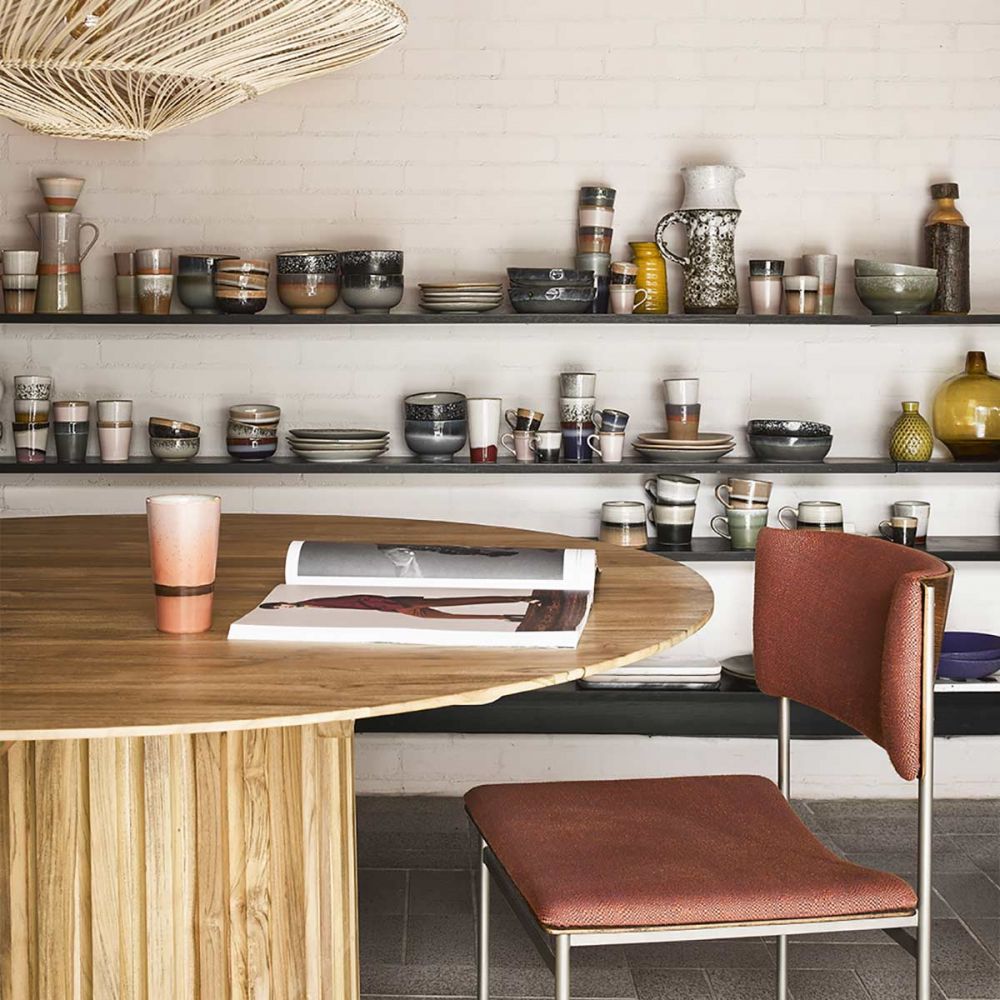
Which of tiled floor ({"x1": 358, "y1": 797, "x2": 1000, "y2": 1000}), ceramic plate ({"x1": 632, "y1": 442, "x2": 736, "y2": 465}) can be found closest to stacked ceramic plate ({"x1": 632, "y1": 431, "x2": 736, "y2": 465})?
ceramic plate ({"x1": 632, "y1": 442, "x2": 736, "y2": 465})

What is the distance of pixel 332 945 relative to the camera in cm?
170

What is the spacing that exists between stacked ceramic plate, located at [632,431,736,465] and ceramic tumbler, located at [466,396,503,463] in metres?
0.37

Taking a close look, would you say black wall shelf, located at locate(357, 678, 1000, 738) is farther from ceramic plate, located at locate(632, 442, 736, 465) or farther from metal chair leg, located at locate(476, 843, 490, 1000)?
metal chair leg, located at locate(476, 843, 490, 1000)

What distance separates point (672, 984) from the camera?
2.56 m

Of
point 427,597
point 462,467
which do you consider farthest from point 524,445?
point 427,597

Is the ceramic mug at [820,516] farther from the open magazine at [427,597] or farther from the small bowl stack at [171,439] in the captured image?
the open magazine at [427,597]

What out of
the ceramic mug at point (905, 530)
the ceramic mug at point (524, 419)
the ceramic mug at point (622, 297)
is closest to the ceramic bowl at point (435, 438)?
the ceramic mug at point (524, 419)

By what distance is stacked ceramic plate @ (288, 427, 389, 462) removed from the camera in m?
3.37

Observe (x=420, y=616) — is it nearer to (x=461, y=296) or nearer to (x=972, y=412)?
(x=461, y=296)

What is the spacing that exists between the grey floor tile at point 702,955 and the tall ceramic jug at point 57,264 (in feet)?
6.82

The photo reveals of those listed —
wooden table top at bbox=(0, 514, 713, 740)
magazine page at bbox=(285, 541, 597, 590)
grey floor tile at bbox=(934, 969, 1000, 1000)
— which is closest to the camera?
wooden table top at bbox=(0, 514, 713, 740)

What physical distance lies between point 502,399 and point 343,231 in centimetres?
61

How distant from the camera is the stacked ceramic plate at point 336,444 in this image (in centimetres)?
337

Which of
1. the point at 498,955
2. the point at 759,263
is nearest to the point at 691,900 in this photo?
the point at 498,955
